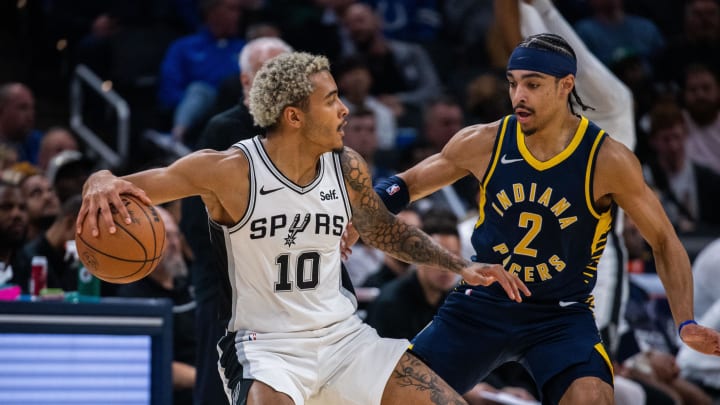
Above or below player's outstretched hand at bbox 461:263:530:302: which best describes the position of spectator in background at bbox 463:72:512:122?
above

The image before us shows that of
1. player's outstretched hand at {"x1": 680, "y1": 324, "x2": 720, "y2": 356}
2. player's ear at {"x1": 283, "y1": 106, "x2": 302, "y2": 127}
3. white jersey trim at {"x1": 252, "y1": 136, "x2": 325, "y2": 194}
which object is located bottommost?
player's outstretched hand at {"x1": 680, "y1": 324, "x2": 720, "y2": 356}

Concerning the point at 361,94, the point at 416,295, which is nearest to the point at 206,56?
the point at 361,94

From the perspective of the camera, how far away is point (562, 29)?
Answer: 6805mm

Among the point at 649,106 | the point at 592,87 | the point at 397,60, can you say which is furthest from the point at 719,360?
the point at 397,60

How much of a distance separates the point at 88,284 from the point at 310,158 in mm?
2198

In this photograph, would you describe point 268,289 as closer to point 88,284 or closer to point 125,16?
point 88,284

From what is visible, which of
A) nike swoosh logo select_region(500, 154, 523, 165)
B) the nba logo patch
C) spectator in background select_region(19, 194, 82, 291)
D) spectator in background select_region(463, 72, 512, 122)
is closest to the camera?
nike swoosh logo select_region(500, 154, 523, 165)

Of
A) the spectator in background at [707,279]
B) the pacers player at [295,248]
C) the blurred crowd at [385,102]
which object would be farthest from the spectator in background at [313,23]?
the pacers player at [295,248]

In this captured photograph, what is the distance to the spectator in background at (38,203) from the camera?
26.9 feet

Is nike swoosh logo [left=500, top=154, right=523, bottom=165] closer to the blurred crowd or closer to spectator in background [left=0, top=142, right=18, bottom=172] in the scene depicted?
the blurred crowd

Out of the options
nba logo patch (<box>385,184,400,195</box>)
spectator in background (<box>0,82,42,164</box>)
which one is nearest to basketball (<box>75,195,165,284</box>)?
nba logo patch (<box>385,184,400,195</box>)

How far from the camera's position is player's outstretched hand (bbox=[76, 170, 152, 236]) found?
466cm

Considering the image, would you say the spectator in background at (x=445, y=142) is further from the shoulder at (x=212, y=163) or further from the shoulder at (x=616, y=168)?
the shoulder at (x=212, y=163)

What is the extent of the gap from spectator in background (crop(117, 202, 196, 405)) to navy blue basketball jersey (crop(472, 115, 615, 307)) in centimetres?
272
